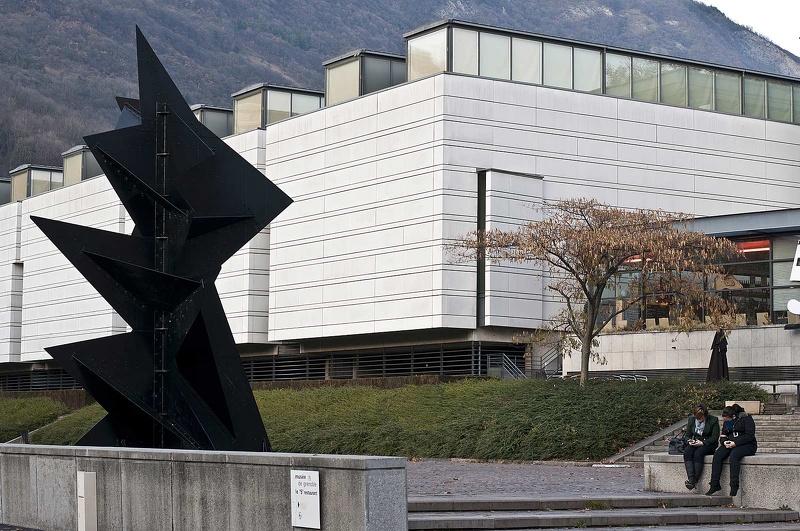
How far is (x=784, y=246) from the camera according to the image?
41.8 meters

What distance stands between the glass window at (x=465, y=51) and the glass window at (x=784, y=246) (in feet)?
45.2

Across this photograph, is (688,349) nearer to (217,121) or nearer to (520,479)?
(520,479)

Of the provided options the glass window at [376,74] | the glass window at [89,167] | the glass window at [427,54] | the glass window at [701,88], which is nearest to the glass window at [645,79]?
the glass window at [701,88]

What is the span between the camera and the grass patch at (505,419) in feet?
103

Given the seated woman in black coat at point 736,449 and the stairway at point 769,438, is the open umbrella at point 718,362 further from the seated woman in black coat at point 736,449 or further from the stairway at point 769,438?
the seated woman in black coat at point 736,449

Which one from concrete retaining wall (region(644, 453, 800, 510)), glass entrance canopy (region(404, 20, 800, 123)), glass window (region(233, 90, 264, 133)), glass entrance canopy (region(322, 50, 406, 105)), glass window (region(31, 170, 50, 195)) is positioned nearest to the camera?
concrete retaining wall (region(644, 453, 800, 510))

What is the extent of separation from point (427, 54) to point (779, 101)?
1704cm

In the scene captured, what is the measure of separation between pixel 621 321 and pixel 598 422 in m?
13.8

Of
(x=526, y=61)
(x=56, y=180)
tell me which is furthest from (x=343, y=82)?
(x=56, y=180)

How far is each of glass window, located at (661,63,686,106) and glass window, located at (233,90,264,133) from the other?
703 inches

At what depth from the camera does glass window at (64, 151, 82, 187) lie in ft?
240

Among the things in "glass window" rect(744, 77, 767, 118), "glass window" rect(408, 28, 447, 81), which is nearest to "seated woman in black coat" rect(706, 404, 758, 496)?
"glass window" rect(408, 28, 447, 81)

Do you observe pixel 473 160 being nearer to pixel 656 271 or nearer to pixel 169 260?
pixel 656 271

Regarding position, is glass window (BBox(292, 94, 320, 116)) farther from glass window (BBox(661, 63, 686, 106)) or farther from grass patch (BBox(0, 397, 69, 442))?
grass patch (BBox(0, 397, 69, 442))
